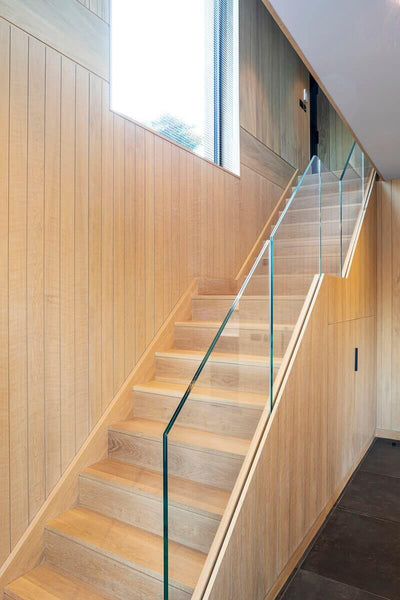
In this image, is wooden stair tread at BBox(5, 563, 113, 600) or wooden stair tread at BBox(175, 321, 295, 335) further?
wooden stair tread at BBox(175, 321, 295, 335)

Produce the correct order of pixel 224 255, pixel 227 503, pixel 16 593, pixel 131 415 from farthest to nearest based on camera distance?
pixel 224 255, pixel 131 415, pixel 16 593, pixel 227 503

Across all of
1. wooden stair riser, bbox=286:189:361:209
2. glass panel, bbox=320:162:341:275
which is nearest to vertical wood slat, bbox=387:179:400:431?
wooden stair riser, bbox=286:189:361:209

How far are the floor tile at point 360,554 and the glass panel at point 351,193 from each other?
1957 mm

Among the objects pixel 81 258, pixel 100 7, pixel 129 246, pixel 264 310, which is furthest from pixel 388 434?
pixel 100 7

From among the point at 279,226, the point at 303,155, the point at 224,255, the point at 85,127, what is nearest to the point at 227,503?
the point at 279,226

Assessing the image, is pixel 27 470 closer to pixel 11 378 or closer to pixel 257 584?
pixel 11 378

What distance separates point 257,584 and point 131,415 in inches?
50.0

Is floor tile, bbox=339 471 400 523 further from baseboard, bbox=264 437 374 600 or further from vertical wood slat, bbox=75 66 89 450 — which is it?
vertical wood slat, bbox=75 66 89 450

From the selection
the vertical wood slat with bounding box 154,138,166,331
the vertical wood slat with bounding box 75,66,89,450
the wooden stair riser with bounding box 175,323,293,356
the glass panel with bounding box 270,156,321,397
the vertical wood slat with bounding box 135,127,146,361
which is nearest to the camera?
the wooden stair riser with bounding box 175,323,293,356

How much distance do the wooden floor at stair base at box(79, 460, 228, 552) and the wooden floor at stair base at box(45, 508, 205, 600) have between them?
4 centimetres

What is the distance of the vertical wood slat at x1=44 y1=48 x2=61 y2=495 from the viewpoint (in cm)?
234

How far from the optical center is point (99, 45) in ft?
8.79

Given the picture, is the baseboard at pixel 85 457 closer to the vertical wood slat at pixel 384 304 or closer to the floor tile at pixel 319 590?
the floor tile at pixel 319 590

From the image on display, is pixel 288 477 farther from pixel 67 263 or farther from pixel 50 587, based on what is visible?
pixel 67 263
